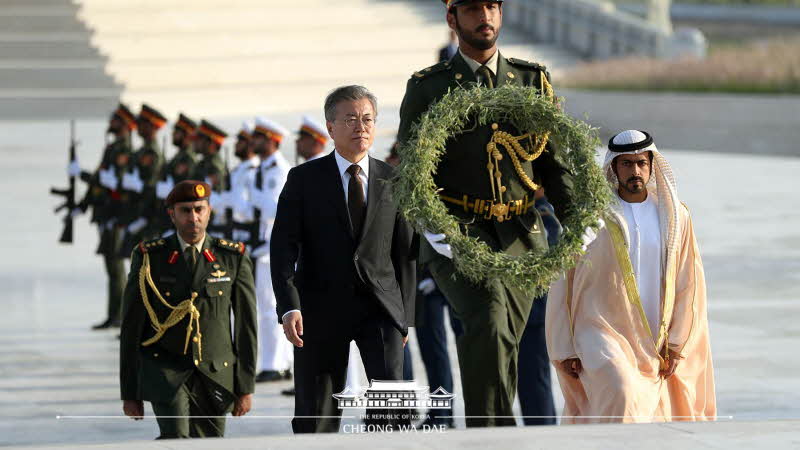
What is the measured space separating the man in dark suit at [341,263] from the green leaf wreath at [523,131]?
0.66 feet

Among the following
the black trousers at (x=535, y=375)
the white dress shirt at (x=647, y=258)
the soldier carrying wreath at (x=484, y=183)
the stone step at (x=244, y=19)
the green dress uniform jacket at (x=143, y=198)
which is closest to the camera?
the soldier carrying wreath at (x=484, y=183)

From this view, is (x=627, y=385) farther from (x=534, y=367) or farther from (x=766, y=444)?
(x=534, y=367)

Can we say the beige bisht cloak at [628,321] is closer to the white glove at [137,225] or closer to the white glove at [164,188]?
the white glove at [164,188]

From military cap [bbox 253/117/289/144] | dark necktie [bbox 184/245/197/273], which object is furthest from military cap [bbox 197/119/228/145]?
dark necktie [bbox 184/245/197/273]

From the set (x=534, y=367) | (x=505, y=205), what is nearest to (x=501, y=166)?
(x=505, y=205)

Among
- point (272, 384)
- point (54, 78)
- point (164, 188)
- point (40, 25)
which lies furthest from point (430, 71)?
point (40, 25)

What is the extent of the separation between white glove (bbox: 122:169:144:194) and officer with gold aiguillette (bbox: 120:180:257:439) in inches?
208

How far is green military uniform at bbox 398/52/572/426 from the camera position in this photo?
22.2 ft

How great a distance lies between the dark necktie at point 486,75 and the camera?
22.9ft

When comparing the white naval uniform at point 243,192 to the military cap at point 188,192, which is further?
the white naval uniform at point 243,192

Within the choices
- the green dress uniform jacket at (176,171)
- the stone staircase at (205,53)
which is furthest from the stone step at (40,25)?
the green dress uniform jacket at (176,171)

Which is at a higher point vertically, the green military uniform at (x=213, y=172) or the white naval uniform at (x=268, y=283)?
the green military uniform at (x=213, y=172)

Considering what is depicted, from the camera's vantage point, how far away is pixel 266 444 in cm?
630

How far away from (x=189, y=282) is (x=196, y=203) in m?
0.40
